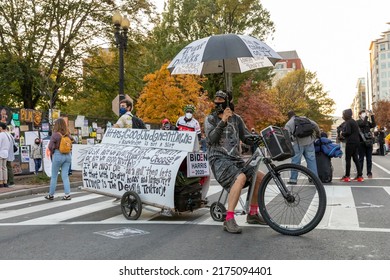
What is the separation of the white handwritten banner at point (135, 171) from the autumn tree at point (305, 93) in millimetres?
55826

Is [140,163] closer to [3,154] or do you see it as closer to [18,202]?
[18,202]

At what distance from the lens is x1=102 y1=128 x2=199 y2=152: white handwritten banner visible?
6.32m

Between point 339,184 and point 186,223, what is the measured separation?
5804 millimetres

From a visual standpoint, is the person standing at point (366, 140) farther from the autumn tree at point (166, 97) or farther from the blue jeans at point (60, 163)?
the autumn tree at point (166, 97)

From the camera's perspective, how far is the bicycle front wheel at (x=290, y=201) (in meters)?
5.11

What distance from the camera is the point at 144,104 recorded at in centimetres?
3409

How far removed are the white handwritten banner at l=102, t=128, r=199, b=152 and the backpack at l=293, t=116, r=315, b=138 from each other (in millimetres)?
4609

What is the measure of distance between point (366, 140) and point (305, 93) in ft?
176

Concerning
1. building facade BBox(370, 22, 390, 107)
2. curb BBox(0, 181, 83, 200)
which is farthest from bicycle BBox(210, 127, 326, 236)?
building facade BBox(370, 22, 390, 107)

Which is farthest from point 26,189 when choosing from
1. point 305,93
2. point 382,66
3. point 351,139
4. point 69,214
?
point 382,66

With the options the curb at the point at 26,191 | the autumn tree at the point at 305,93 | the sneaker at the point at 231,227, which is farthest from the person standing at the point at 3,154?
the autumn tree at the point at 305,93

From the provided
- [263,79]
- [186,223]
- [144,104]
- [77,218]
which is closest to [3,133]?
[77,218]

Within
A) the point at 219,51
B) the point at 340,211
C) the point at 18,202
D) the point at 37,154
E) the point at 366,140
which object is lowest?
the point at 18,202

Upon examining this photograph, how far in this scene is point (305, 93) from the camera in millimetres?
63969
